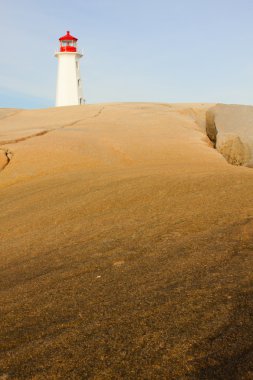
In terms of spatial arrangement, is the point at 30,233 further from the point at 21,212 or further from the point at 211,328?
the point at 211,328

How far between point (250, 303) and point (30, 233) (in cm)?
232

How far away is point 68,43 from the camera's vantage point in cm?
2891

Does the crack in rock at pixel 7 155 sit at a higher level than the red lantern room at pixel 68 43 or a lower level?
lower

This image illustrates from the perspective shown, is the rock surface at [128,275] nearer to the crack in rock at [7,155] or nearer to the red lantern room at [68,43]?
the crack in rock at [7,155]

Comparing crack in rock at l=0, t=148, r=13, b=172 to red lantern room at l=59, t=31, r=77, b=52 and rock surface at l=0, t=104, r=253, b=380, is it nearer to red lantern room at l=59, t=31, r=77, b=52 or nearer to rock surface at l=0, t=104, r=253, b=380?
rock surface at l=0, t=104, r=253, b=380

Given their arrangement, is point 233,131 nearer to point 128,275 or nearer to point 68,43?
point 128,275

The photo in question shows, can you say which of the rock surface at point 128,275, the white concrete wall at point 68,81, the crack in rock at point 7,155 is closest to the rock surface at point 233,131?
the rock surface at point 128,275

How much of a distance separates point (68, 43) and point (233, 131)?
23699mm

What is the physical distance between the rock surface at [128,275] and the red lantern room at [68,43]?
2494cm

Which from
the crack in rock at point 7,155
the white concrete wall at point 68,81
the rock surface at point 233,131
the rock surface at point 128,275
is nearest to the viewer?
the rock surface at point 128,275

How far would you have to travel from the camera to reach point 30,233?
11.7 ft

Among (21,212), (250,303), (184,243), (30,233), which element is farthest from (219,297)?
(21,212)

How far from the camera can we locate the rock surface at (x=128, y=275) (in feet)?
4.75

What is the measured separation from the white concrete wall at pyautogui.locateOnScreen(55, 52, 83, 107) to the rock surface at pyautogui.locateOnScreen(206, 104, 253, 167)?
783 inches
